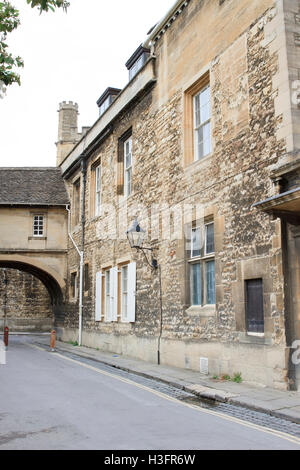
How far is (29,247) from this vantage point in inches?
882

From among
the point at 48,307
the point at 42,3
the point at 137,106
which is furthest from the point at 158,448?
the point at 48,307

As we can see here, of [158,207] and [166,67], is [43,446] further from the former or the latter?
[166,67]

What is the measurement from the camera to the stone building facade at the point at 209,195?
880 centimetres

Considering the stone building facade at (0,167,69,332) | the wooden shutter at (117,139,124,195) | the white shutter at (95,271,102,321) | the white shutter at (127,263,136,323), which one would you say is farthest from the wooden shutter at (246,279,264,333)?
the stone building facade at (0,167,69,332)

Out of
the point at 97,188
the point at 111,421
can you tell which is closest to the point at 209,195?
the point at 111,421

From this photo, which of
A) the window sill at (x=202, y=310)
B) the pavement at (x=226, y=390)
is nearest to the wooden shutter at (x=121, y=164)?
the pavement at (x=226, y=390)

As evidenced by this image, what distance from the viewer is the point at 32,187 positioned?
23594mm

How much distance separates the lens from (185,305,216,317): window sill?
35.1 feet

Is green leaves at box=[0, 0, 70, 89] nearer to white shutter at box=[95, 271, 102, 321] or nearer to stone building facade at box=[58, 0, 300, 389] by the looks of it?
stone building facade at box=[58, 0, 300, 389]

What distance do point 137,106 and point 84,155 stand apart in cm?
561

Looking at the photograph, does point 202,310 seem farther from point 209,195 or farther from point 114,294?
point 114,294

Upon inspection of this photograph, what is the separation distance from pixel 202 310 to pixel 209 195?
2.54m

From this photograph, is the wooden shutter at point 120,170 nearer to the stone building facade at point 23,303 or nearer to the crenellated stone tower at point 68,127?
the crenellated stone tower at point 68,127

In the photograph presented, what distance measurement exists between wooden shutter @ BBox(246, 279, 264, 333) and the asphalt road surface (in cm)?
208
